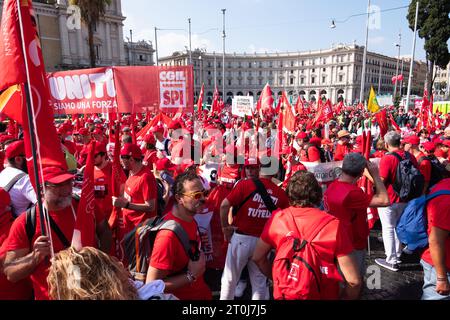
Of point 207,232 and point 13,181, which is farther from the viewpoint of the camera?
point 207,232

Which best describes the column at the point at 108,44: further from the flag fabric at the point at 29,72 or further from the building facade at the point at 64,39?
the flag fabric at the point at 29,72

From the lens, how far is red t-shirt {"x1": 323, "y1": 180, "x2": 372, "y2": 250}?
2742 millimetres

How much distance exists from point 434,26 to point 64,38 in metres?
49.9

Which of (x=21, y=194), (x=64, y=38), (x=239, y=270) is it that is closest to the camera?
(x=21, y=194)

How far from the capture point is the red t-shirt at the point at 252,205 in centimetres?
316

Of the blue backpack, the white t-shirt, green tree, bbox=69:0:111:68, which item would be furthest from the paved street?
green tree, bbox=69:0:111:68

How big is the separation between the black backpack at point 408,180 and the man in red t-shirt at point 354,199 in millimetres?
1191

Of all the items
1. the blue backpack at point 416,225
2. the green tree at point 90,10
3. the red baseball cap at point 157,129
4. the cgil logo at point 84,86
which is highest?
the green tree at point 90,10

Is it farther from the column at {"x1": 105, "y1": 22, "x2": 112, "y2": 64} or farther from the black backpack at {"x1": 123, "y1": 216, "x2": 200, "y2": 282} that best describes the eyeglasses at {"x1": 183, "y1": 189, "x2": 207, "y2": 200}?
the column at {"x1": 105, "y1": 22, "x2": 112, "y2": 64}

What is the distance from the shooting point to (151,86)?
237 inches

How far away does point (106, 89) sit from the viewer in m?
5.78

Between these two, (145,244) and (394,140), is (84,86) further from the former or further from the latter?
(394,140)

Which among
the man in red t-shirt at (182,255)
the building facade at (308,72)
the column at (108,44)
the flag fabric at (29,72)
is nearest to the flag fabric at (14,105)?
the flag fabric at (29,72)

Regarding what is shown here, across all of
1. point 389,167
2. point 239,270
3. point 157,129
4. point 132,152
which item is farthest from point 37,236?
point 157,129
